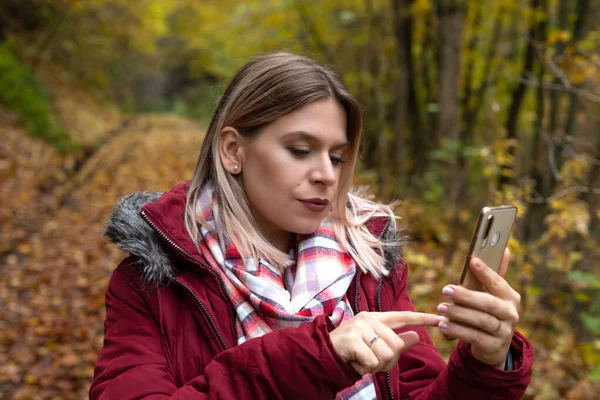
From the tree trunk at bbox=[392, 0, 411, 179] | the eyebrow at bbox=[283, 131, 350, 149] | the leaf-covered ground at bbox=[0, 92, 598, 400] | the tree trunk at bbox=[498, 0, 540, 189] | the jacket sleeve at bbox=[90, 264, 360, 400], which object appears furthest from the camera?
the tree trunk at bbox=[392, 0, 411, 179]

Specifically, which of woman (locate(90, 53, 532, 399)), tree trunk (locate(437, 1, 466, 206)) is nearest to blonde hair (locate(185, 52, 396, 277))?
woman (locate(90, 53, 532, 399))

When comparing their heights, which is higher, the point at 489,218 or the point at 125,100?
the point at 125,100

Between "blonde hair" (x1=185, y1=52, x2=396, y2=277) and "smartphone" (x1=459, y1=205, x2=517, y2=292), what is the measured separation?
541 mm

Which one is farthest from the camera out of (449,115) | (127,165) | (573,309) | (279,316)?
(127,165)

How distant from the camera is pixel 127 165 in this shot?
12031mm

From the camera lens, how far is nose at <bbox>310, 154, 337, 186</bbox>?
1.75 meters

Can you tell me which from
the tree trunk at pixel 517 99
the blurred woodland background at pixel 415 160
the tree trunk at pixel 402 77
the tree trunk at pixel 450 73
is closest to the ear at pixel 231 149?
the blurred woodland background at pixel 415 160

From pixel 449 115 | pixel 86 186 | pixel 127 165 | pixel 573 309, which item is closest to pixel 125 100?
pixel 127 165

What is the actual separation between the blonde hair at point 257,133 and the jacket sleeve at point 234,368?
14.4 inches

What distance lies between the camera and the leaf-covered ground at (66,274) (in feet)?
14.6

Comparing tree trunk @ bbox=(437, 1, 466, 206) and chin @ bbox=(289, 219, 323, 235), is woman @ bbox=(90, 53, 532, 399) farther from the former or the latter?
tree trunk @ bbox=(437, 1, 466, 206)

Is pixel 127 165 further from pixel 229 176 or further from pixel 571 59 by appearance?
pixel 229 176

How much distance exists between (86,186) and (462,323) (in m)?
9.70

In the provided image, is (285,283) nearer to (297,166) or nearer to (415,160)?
(297,166)
